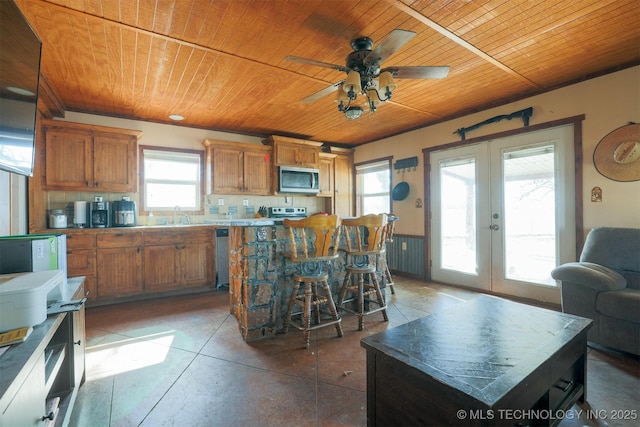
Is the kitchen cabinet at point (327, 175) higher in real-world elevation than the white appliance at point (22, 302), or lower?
higher

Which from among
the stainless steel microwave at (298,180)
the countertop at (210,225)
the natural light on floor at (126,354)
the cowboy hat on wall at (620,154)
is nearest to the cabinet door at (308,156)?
the stainless steel microwave at (298,180)

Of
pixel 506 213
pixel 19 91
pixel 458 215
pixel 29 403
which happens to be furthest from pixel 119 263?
pixel 506 213

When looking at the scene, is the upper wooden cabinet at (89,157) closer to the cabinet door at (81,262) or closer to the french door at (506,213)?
the cabinet door at (81,262)

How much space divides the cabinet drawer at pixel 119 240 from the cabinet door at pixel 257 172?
1666 millimetres

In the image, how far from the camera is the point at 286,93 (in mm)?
3232

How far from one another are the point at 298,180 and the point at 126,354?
11.3 feet

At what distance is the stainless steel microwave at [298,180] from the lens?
15.7ft

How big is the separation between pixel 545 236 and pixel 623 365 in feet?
5.15

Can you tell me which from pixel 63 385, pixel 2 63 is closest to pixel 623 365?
pixel 63 385

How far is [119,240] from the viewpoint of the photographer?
11.3ft

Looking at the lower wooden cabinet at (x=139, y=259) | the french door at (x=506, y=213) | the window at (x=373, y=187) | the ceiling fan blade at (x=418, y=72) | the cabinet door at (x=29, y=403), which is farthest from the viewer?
the window at (x=373, y=187)

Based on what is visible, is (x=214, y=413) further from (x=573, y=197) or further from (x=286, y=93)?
(x=573, y=197)

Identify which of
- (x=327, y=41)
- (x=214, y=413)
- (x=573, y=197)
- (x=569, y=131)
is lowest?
(x=214, y=413)

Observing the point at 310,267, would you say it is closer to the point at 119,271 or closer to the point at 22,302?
the point at 22,302
